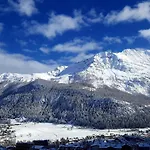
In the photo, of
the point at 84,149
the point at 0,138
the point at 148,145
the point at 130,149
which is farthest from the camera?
the point at 0,138

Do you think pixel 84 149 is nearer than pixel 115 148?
No

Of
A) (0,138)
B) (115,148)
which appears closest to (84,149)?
(115,148)

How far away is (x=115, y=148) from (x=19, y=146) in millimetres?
27500

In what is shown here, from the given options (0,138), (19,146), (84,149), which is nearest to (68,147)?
(84,149)

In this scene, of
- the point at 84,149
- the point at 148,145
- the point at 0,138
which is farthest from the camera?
the point at 0,138

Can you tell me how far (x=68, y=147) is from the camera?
117312mm

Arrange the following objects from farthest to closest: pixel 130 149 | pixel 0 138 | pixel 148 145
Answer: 1. pixel 0 138
2. pixel 148 145
3. pixel 130 149

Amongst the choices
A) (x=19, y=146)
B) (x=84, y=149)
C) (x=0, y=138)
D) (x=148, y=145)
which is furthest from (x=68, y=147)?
(x=0, y=138)

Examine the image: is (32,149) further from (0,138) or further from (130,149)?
(0,138)

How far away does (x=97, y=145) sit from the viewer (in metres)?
106

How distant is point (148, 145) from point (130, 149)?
9.13m

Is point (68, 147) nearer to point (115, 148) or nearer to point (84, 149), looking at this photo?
point (84, 149)

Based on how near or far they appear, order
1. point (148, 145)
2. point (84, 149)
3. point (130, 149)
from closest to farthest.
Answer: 1. point (130, 149)
2. point (148, 145)
3. point (84, 149)

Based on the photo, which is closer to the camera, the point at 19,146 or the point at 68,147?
the point at 19,146
